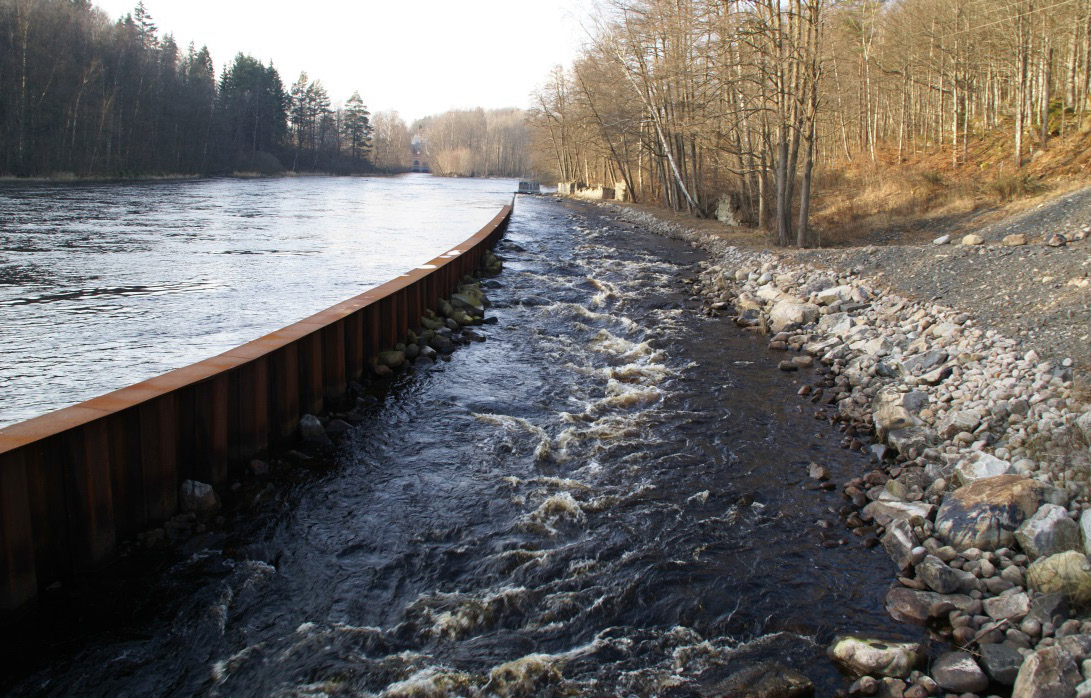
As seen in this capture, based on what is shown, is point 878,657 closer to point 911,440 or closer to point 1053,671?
point 1053,671

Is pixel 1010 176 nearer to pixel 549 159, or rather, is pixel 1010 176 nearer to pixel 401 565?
pixel 401 565

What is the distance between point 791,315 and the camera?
15.0 m

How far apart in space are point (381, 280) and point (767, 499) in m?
11.9

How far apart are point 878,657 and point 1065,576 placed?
1.55 m

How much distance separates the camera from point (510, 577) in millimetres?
6004

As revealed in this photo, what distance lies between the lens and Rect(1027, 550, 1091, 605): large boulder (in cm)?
514

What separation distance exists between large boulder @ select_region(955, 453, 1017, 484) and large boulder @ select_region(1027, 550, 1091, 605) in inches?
54.8

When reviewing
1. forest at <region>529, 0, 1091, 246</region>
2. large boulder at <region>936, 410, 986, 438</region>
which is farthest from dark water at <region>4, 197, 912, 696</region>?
forest at <region>529, 0, 1091, 246</region>

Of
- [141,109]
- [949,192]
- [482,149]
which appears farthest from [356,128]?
[949,192]

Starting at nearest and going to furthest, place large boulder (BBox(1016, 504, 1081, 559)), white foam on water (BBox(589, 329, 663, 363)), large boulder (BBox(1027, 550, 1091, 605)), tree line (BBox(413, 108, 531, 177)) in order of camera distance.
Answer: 1. large boulder (BBox(1027, 550, 1091, 605))
2. large boulder (BBox(1016, 504, 1081, 559))
3. white foam on water (BBox(589, 329, 663, 363))
4. tree line (BBox(413, 108, 531, 177))

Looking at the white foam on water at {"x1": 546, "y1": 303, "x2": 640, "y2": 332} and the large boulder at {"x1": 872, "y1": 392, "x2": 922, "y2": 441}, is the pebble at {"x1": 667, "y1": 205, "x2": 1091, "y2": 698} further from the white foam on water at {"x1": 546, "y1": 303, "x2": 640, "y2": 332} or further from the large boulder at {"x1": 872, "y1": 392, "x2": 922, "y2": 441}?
the white foam on water at {"x1": 546, "y1": 303, "x2": 640, "y2": 332}

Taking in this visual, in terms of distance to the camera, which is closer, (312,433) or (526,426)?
(312,433)

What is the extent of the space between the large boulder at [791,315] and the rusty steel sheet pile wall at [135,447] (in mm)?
9099

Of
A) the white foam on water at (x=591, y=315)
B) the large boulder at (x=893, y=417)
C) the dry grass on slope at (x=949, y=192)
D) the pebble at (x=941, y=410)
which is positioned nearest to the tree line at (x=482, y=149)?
the dry grass on slope at (x=949, y=192)
